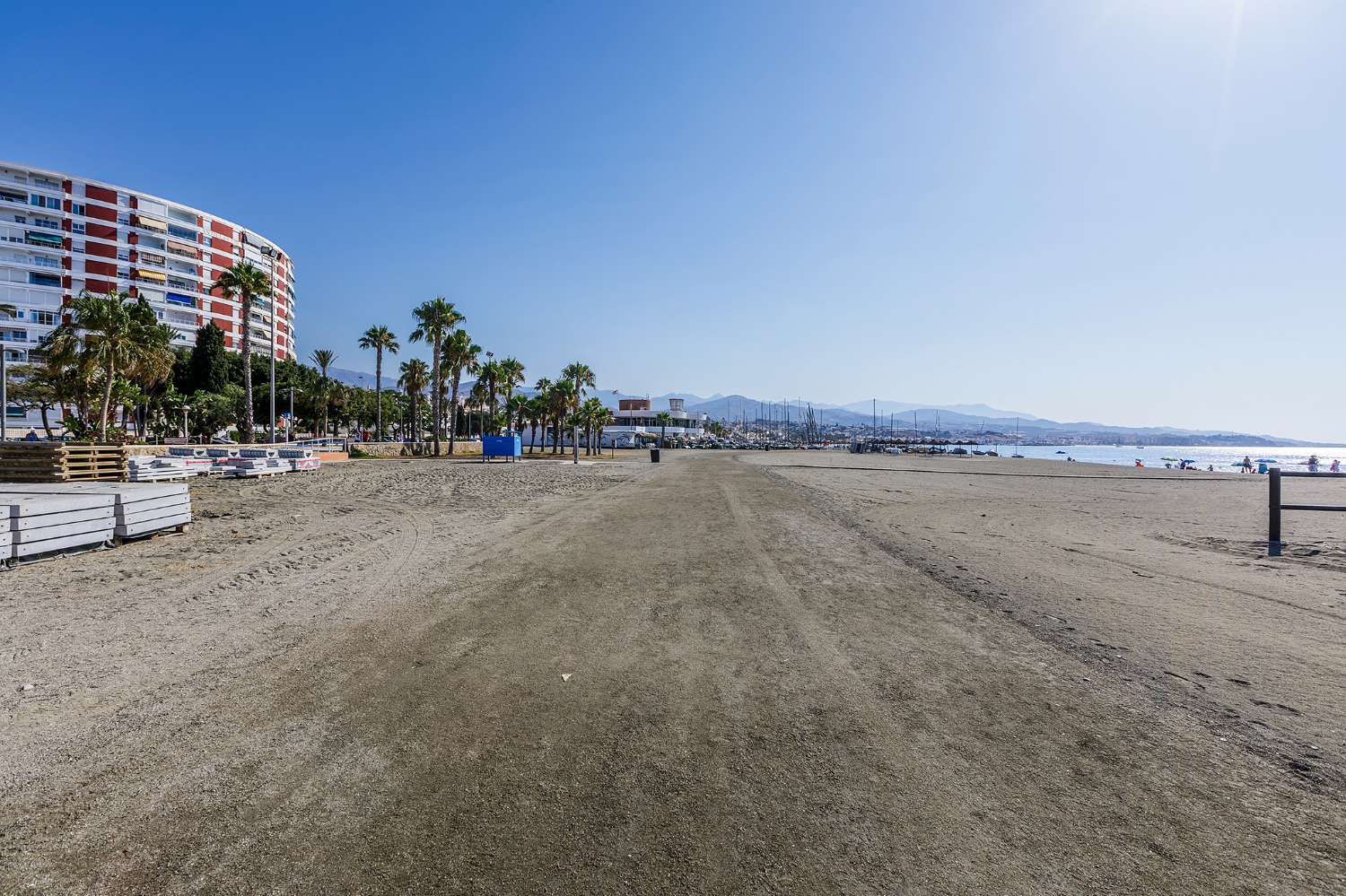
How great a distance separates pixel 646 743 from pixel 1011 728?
8.57 ft

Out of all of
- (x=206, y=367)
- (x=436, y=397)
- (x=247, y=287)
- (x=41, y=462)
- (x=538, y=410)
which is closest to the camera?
(x=41, y=462)

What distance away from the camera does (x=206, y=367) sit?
67.6 m

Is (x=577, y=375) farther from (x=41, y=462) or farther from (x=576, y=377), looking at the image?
(x=41, y=462)

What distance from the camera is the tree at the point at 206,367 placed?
2657 inches

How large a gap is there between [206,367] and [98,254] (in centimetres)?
3358

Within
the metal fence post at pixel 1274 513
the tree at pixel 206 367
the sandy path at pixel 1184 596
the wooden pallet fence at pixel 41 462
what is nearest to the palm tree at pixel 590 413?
the tree at pixel 206 367

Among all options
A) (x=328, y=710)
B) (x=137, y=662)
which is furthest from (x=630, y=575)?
(x=137, y=662)

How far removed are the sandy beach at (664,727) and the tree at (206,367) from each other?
74955 mm

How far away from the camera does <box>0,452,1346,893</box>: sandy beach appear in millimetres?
2707

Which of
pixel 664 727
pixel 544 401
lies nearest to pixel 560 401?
pixel 544 401

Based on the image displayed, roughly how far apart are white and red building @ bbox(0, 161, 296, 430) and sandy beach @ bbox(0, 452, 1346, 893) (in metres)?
77.6

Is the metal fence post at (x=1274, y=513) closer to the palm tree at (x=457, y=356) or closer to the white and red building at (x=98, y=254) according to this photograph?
the palm tree at (x=457, y=356)

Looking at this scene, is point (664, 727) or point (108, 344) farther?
point (108, 344)

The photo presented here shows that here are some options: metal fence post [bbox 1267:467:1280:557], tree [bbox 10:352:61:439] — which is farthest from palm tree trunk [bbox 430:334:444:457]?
metal fence post [bbox 1267:467:1280:557]
